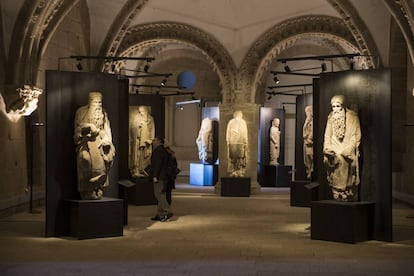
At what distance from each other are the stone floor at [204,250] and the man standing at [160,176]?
25 cm

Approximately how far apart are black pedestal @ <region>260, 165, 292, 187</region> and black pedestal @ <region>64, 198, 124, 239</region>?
12.9m

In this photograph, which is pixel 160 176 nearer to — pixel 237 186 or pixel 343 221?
pixel 343 221

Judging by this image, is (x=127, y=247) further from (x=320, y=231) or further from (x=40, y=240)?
(x=320, y=231)

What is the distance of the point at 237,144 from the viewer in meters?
17.9

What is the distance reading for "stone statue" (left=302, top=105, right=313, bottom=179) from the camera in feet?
48.9

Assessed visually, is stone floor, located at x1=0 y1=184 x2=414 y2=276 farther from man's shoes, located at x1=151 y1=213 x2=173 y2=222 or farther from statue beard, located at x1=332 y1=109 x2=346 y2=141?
statue beard, located at x1=332 y1=109 x2=346 y2=141

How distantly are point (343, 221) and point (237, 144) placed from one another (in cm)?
878

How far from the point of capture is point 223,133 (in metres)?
19.2

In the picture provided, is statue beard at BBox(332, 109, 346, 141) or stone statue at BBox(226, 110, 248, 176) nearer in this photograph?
statue beard at BBox(332, 109, 346, 141)

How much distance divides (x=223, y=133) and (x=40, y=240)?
10.4 m

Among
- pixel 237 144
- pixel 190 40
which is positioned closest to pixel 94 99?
pixel 237 144

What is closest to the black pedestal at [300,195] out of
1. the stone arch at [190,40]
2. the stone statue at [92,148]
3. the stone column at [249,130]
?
the stone column at [249,130]

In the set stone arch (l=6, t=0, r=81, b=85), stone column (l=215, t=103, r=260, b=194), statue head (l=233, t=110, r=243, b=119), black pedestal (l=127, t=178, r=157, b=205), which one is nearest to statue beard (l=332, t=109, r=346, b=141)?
stone arch (l=6, t=0, r=81, b=85)

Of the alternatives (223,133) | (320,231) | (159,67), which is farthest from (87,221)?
(159,67)
